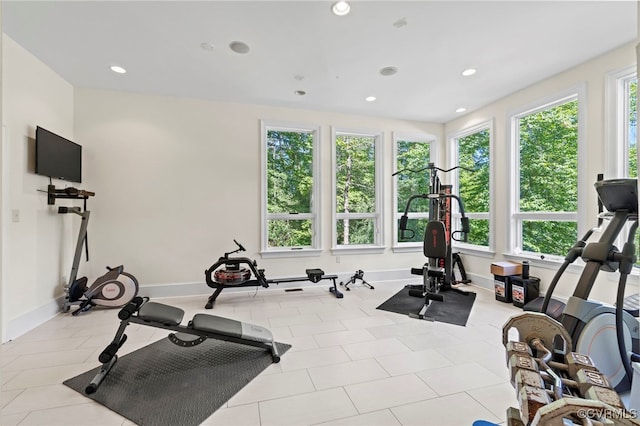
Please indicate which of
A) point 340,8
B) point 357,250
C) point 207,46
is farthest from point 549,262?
point 207,46

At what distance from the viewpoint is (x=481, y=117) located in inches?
200

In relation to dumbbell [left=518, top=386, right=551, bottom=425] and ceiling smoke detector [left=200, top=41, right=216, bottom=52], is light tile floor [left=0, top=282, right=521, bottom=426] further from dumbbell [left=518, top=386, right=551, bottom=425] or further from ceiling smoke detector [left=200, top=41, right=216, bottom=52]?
ceiling smoke detector [left=200, top=41, right=216, bottom=52]

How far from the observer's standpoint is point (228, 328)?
270 centimetres

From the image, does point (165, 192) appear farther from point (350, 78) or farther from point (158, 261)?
point (350, 78)

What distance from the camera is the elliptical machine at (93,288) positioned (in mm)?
3777

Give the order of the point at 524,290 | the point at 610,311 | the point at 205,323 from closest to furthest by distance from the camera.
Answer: the point at 610,311
the point at 205,323
the point at 524,290

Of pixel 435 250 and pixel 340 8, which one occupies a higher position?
pixel 340 8

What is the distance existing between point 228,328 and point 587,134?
4.48 m

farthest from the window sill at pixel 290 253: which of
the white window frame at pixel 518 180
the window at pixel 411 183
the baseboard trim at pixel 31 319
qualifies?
the white window frame at pixel 518 180

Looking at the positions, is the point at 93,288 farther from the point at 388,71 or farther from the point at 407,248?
the point at 407,248

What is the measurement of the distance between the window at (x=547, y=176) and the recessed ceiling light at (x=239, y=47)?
3.85 m

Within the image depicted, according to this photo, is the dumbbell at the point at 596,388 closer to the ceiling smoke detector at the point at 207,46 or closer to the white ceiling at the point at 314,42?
the white ceiling at the point at 314,42

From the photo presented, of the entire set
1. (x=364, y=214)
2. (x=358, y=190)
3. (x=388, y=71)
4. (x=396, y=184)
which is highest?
(x=388, y=71)

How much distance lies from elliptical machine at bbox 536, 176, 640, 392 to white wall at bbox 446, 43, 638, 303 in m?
1.33
